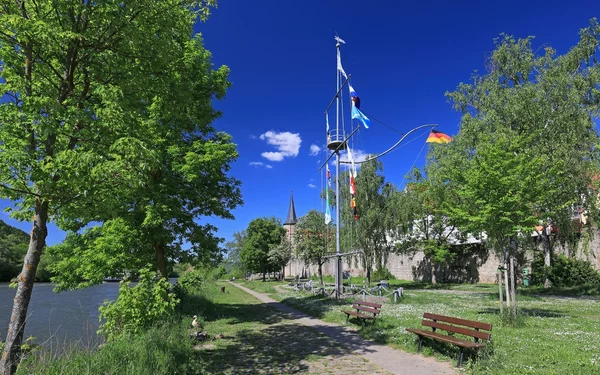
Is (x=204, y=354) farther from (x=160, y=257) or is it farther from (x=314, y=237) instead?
(x=314, y=237)

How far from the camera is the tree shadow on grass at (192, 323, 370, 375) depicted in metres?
6.76

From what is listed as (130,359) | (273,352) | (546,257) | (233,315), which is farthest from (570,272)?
(130,359)

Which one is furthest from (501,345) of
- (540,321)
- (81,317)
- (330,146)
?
(81,317)

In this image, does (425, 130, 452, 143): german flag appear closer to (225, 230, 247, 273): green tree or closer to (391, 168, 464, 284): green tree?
(391, 168, 464, 284): green tree

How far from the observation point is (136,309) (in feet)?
26.0

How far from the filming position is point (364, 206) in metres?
28.8

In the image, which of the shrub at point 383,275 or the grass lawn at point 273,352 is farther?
the shrub at point 383,275

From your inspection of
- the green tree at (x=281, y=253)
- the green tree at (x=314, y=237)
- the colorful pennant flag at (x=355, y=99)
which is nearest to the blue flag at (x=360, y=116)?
the colorful pennant flag at (x=355, y=99)

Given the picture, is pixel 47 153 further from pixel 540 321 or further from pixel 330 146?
pixel 330 146

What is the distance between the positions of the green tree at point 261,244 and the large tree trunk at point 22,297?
1763 inches

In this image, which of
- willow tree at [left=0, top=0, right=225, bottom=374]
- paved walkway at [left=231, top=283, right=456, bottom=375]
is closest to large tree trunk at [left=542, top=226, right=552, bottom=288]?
paved walkway at [left=231, top=283, right=456, bottom=375]

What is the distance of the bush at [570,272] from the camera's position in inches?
968

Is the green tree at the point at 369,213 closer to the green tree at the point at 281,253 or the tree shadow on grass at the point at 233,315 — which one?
the tree shadow on grass at the point at 233,315

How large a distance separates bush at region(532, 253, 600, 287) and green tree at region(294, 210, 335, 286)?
19013 millimetres
